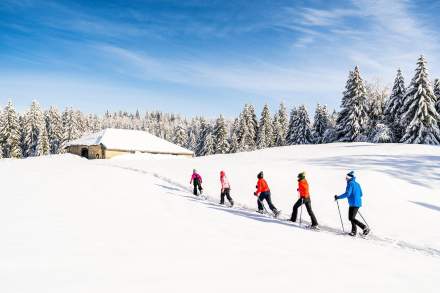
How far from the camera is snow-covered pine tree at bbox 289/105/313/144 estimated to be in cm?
7288

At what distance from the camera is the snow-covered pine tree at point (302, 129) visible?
72875 millimetres

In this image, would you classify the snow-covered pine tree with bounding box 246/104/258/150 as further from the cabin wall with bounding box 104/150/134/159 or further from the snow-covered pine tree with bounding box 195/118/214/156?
the cabin wall with bounding box 104/150/134/159

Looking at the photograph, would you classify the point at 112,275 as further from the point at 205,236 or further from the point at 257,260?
the point at 205,236

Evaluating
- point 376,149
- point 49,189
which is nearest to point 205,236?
point 49,189

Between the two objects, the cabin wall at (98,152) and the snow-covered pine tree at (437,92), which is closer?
the cabin wall at (98,152)

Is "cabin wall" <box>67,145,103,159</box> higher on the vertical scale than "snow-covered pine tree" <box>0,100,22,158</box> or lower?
lower

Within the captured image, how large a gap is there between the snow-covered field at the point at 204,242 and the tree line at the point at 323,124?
1222 inches

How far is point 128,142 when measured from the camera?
55.1 metres

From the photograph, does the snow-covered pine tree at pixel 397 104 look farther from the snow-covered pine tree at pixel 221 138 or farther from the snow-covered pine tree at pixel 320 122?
the snow-covered pine tree at pixel 221 138

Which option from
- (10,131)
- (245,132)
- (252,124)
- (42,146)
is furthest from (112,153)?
(42,146)

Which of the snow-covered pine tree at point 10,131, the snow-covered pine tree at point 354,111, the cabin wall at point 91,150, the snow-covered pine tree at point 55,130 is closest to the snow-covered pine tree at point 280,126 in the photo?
the snow-covered pine tree at point 354,111

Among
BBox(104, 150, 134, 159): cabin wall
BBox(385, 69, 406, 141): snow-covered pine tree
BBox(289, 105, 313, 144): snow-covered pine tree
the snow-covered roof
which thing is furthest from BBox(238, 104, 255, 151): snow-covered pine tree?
BBox(385, 69, 406, 141): snow-covered pine tree

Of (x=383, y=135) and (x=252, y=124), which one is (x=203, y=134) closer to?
(x=252, y=124)

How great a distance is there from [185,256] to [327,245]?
4179 mm
